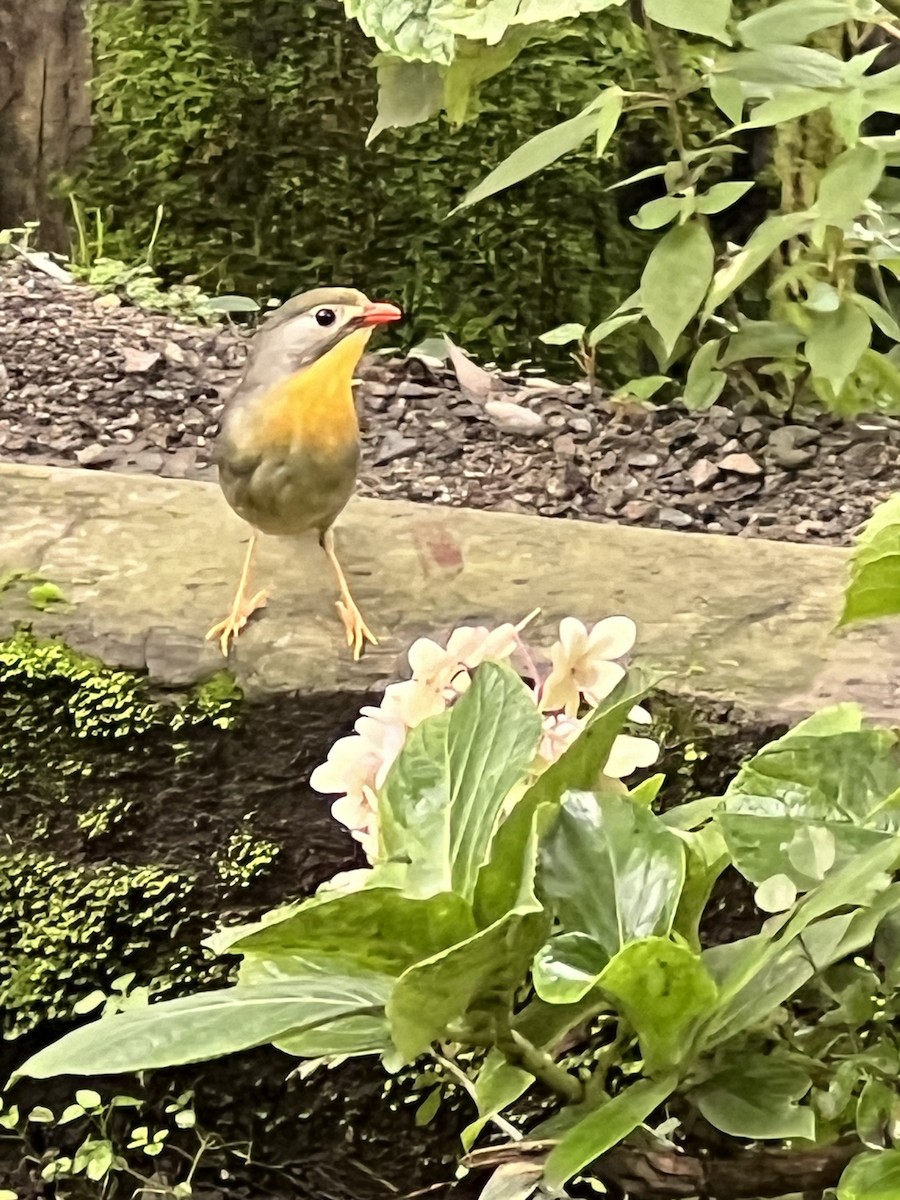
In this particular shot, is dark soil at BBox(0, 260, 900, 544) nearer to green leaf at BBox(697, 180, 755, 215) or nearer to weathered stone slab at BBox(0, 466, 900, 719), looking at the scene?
weathered stone slab at BBox(0, 466, 900, 719)

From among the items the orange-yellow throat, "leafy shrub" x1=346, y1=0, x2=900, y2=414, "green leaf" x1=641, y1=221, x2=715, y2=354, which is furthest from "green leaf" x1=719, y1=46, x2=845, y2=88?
the orange-yellow throat

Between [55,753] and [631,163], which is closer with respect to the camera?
[55,753]

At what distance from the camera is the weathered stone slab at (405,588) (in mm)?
713

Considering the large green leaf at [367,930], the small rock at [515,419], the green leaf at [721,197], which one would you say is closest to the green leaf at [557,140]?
the green leaf at [721,197]

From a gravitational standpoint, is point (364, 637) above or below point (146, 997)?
above

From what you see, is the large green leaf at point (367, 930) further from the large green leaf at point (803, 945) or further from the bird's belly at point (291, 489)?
the bird's belly at point (291, 489)

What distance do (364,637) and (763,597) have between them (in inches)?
10.4

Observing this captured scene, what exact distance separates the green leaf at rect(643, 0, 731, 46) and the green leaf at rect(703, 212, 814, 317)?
15 centimetres

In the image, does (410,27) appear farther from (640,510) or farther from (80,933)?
(80,933)

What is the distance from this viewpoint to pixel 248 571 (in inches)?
29.1

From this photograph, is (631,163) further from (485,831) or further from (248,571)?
(485,831)

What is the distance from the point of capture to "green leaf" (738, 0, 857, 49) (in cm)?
75

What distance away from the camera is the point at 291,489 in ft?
2.27

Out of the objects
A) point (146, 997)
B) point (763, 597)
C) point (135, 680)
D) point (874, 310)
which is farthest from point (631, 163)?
point (146, 997)
